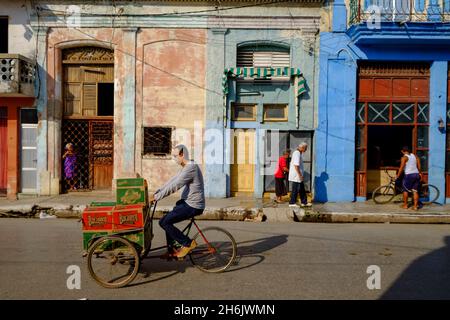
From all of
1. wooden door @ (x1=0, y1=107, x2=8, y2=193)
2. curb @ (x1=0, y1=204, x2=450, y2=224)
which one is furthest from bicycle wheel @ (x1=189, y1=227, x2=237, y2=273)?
wooden door @ (x1=0, y1=107, x2=8, y2=193)

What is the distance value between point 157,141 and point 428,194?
8616 millimetres

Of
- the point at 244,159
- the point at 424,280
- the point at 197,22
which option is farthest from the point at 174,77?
the point at 424,280

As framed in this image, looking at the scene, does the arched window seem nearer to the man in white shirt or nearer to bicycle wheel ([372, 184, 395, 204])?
the man in white shirt

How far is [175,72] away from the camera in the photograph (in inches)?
567

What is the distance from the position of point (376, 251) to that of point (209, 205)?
5.77 meters

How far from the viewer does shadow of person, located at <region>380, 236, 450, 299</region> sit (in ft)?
17.8

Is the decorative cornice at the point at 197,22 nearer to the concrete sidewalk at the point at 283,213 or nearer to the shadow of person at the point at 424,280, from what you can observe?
the concrete sidewalk at the point at 283,213

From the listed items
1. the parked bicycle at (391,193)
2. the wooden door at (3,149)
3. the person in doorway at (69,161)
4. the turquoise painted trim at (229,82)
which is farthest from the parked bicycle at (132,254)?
the wooden door at (3,149)

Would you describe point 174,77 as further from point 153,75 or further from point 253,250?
point 253,250

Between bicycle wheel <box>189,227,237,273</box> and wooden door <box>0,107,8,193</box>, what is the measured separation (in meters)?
10.5

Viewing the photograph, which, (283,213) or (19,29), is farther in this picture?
(19,29)

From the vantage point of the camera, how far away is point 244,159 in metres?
14.5

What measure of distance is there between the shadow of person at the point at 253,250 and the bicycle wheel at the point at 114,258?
4.64 feet

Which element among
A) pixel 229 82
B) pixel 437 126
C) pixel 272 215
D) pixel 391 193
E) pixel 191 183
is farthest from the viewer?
pixel 229 82
